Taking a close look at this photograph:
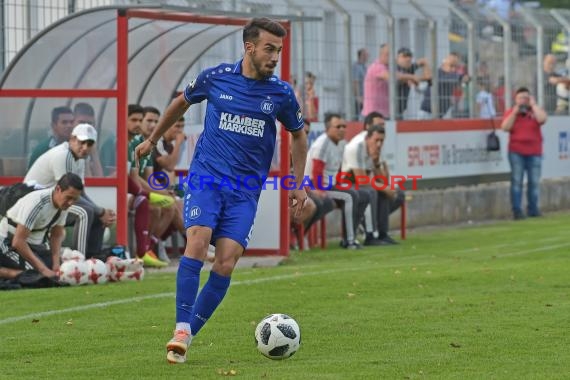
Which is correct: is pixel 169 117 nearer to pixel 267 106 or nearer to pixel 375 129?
pixel 267 106

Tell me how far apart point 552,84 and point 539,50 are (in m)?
0.98

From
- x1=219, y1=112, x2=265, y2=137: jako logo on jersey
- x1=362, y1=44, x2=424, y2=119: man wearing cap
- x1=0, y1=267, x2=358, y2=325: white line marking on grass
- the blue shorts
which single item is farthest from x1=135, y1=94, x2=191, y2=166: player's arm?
x1=362, y1=44, x2=424, y2=119: man wearing cap

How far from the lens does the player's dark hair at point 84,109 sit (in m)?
16.4

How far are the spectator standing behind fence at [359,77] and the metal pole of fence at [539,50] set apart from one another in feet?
20.1

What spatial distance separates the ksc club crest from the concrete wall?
478 inches

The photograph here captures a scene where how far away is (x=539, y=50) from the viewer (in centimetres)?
2872

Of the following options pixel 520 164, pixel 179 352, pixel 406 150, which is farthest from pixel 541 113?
pixel 179 352

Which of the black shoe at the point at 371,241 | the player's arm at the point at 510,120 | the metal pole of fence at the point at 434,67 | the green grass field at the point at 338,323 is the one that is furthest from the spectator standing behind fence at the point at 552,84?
the green grass field at the point at 338,323

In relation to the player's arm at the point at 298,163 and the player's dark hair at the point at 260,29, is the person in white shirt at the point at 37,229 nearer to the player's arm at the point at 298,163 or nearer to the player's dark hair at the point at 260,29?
Result: the player's arm at the point at 298,163

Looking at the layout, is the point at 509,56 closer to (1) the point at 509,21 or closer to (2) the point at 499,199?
(1) the point at 509,21

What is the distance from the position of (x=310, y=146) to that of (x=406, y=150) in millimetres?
3282

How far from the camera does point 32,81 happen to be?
54.7 feet

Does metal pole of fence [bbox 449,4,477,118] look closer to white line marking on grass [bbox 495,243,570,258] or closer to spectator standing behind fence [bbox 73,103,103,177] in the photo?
white line marking on grass [bbox 495,243,570,258]

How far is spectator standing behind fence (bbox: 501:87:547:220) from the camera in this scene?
1012 inches
